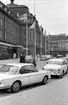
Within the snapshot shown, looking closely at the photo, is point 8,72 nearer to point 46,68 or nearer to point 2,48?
point 46,68

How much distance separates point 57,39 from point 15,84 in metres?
125

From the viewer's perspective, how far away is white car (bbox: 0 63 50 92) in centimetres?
754

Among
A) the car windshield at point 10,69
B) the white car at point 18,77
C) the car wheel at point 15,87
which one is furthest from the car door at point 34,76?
the car wheel at point 15,87

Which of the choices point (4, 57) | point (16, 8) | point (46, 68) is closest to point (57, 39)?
point (16, 8)

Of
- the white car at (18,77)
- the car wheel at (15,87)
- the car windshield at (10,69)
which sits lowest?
the car wheel at (15,87)

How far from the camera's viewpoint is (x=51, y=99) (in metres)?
6.18

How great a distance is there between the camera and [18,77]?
26.5 feet

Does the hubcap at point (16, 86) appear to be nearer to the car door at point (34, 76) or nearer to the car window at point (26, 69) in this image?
the car window at point (26, 69)

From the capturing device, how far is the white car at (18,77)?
24.7ft

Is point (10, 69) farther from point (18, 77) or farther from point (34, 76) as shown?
point (34, 76)

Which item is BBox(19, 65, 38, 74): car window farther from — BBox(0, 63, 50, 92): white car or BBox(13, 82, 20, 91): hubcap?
BBox(13, 82, 20, 91): hubcap

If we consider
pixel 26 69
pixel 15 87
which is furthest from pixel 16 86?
pixel 26 69

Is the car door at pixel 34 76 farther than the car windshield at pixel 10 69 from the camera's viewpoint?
Yes

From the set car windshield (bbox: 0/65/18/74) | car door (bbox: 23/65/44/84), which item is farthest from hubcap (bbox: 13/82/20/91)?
car door (bbox: 23/65/44/84)
